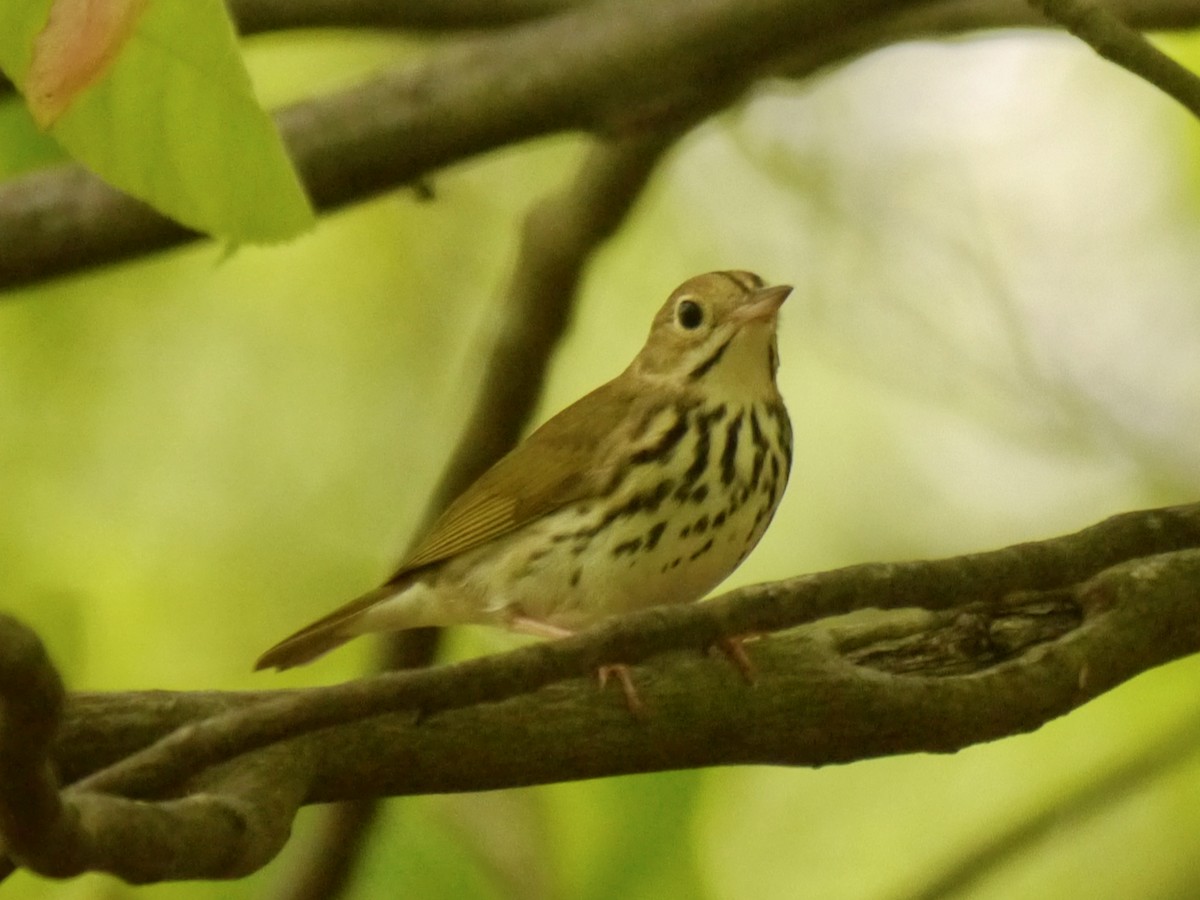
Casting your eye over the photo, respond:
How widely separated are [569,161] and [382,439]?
1.57 ft

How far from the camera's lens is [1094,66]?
2.08 meters

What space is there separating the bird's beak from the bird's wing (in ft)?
0.50

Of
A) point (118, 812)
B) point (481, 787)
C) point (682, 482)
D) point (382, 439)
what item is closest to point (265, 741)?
point (118, 812)

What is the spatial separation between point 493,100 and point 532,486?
1.29ft

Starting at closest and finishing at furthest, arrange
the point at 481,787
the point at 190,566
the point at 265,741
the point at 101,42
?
1. the point at 101,42
2. the point at 265,741
3. the point at 481,787
4. the point at 190,566

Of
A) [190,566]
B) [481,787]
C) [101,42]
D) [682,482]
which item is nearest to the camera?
[101,42]

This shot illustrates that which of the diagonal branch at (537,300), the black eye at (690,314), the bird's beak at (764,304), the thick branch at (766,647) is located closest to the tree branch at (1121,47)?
the thick branch at (766,647)

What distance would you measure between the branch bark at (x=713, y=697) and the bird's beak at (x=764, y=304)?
36 cm

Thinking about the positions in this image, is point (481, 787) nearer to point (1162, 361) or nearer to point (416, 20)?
point (416, 20)

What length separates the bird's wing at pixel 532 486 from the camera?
4.75 ft

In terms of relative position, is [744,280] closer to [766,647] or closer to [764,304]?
[764,304]

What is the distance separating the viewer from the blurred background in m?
1.79

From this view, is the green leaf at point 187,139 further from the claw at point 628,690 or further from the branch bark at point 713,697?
the claw at point 628,690

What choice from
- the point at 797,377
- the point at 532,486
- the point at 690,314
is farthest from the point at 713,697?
the point at 797,377
